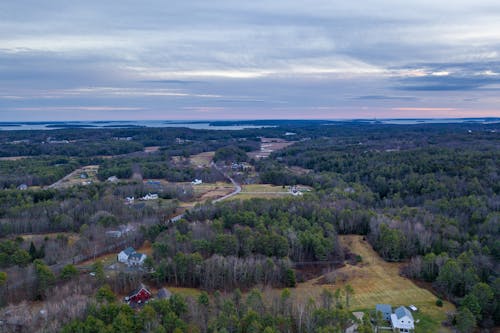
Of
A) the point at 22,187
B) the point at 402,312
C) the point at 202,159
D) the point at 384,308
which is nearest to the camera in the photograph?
the point at 402,312

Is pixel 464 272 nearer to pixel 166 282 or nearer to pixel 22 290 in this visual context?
pixel 166 282

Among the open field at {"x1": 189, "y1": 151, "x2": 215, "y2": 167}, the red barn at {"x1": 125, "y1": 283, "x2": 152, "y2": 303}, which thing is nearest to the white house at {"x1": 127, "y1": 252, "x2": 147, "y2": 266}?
the red barn at {"x1": 125, "y1": 283, "x2": 152, "y2": 303}

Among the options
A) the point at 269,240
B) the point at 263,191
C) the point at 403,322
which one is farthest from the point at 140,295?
the point at 263,191

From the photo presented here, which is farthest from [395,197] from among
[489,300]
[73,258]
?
[73,258]

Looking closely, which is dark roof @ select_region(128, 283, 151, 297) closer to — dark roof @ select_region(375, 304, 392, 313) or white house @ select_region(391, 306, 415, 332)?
dark roof @ select_region(375, 304, 392, 313)

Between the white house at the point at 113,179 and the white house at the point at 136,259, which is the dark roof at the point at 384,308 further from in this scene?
the white house at the point at 113,179

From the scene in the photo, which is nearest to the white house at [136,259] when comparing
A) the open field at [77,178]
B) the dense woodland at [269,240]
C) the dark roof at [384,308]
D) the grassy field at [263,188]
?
the dense woodland at [269,240]

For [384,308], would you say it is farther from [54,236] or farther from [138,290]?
[54,236]
